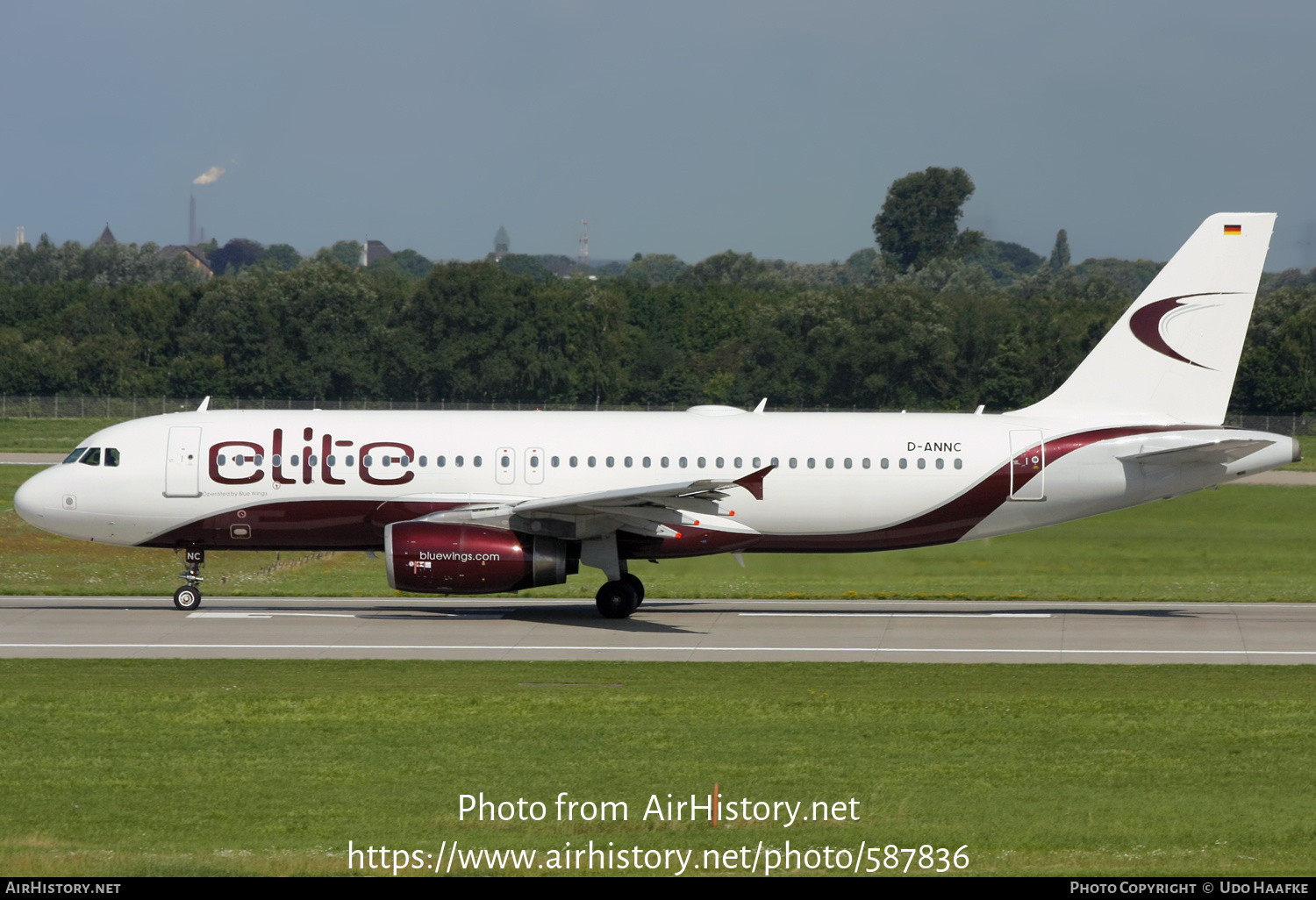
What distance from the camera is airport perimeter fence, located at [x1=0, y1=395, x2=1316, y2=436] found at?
255 feet

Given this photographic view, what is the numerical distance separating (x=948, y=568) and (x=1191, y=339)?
31.3ft

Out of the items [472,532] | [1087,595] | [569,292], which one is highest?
[569,292]

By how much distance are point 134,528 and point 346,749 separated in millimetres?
13555

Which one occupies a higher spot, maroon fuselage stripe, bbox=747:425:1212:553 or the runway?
maroon fuselage stripe, bbox=747:425:1212:553

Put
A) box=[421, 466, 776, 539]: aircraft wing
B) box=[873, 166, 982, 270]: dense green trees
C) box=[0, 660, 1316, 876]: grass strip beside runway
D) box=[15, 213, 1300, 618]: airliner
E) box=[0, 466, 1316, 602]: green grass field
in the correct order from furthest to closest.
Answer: box=[873, 166, 982, 270]: dense green trees, box=[0, 466, 1316, 602]: green grass field, box=[15, 213, 1300, 618]: airliner, box=[421, 466, 776, 539]: aircraft wing, box=[0, 660, 1316, 876]: grass strip beside runway

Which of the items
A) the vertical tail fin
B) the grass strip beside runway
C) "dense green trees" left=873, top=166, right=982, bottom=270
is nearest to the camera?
the grass strip beside runway

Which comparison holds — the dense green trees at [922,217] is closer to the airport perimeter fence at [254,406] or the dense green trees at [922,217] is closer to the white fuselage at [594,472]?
the airport perimeter fence at [254,406]

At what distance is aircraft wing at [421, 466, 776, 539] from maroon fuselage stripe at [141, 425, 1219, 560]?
338mm

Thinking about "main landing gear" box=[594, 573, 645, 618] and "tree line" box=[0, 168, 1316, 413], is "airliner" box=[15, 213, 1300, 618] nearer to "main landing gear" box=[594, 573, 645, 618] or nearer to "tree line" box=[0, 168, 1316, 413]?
"main landing gear" box=[594, 573, 645, 618]

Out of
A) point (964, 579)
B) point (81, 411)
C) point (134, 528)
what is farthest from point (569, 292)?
point (134, 528)

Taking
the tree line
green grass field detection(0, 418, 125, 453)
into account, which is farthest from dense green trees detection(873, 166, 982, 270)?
green grass field detection(0, 418, 125, 453)

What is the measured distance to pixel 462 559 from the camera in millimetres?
25906

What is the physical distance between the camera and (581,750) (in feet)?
52.8

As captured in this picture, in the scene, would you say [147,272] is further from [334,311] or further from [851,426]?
[851,426]
